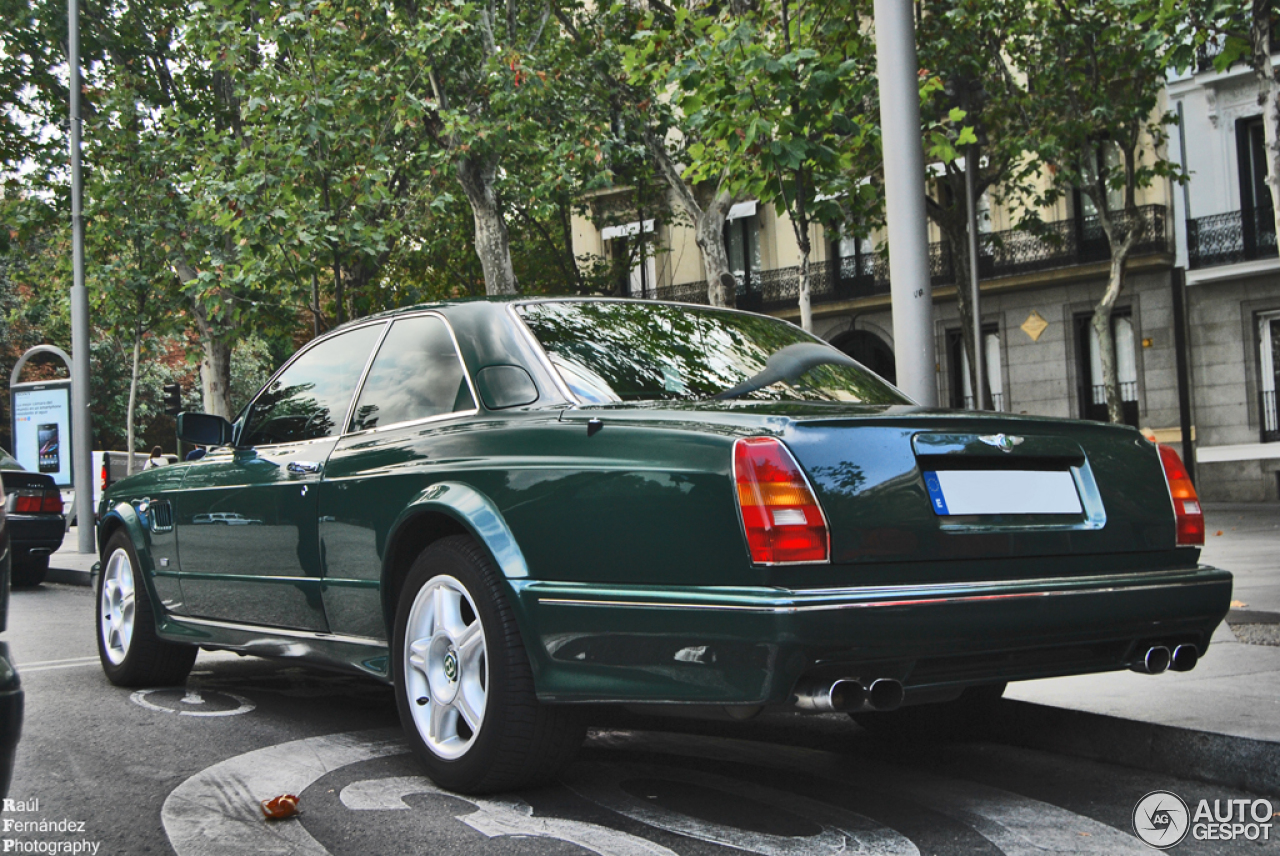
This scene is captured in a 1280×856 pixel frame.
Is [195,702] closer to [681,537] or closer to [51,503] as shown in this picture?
[681,537]

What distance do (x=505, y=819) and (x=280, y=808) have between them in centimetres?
66

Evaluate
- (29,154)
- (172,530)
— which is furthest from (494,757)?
(29,154)

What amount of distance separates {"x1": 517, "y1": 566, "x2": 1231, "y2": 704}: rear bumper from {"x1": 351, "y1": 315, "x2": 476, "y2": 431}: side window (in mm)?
992

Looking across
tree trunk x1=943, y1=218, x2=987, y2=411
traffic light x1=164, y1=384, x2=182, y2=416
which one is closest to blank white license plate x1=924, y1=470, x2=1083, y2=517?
tree trunk x1=943, y1=218, x2=987, y2=411

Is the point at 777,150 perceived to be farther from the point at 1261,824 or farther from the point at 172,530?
the point at 1261,824

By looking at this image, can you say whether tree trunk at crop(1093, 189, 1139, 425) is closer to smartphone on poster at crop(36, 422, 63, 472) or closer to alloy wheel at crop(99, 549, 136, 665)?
smartphone on poster at crop(36, 422, 63, 472)

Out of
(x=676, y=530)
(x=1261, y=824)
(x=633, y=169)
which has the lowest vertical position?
(x=1261, y=824)

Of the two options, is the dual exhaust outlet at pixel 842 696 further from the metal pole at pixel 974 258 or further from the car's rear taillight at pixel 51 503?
the metal pole at pixel 974 258

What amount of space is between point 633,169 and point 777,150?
18.7m

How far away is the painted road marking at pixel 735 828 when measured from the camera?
336cm

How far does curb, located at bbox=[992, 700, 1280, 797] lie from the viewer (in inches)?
154

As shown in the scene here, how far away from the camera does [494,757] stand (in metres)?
3.72

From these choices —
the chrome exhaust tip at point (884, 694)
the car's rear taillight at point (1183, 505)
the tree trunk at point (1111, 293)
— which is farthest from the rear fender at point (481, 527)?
the tree trunk at point (1111, 293)

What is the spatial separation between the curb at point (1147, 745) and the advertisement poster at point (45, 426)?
17.2 m
